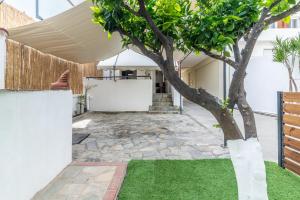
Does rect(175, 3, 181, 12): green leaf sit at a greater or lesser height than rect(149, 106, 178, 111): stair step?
greater

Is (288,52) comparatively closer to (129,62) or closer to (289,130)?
(289,130)

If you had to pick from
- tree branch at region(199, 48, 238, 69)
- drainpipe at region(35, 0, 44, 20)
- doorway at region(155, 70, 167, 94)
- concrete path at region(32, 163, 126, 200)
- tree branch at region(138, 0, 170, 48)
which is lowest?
concrete path at region(32, 163, 126, 200)

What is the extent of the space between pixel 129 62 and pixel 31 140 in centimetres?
1105

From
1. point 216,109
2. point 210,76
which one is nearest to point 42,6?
point 216,109

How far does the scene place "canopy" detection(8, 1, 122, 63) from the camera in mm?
5605

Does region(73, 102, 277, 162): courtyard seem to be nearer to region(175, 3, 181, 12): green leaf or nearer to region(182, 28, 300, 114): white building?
region(182, 28, 300, 114): white building

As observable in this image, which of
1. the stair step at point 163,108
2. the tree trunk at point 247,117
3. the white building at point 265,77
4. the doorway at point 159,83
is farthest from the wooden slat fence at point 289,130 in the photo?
the doorway at point 159,83

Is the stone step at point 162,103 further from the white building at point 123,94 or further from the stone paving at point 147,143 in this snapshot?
the stone paving at point 147,143

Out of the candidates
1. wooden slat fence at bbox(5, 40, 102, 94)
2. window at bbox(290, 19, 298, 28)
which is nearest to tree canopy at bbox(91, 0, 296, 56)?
wooden slat fence at bbox(5, 40, 102, 94)

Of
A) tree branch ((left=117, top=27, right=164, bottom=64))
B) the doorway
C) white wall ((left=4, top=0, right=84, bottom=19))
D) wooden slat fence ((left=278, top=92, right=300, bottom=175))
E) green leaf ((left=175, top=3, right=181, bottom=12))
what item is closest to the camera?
tree branch ((left=117, top=27, right=164, bottom=64))

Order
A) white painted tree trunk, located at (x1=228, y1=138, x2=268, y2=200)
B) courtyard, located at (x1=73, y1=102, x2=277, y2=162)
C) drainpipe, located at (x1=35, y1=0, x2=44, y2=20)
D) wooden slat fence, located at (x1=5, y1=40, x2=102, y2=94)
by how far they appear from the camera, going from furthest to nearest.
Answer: drainpipe, located at (x1=35, y1=0, x2=44, y2=20), wooden slat fence, located at (x1=5, y1=40, x2=102, y2=94), courtyard, located at (x1=73, y1=102, x2=277, y2=162), white painted tree trunk, located at (x1=228, y1=138, x2=268, y2=200)

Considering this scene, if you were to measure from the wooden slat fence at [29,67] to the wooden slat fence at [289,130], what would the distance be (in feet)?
21.5

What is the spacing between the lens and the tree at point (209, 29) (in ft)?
6.13

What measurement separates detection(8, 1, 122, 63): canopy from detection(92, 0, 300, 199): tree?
140 inches
